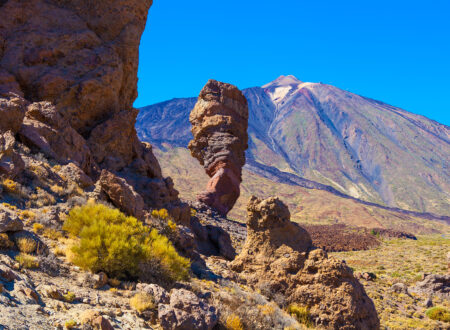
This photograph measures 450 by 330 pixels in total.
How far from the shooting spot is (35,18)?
14344 mm

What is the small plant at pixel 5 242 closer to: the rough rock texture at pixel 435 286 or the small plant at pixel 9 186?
the small plant at pixel 9 186

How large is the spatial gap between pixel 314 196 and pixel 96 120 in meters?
91.9

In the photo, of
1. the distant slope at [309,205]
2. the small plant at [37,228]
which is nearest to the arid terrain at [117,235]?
the small plant at [37,228]

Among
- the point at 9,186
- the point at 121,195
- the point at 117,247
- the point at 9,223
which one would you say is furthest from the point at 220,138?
the point at 9,223

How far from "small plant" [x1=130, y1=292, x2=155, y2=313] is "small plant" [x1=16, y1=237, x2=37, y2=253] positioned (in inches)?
68.9

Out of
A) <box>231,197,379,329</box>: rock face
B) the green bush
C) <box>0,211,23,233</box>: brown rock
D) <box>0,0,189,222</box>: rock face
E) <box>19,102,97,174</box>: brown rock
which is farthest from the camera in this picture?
<box>0,0,189,222</box>: rock face

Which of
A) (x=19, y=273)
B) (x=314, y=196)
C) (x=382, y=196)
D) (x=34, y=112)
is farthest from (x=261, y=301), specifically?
(x=382, y=196)

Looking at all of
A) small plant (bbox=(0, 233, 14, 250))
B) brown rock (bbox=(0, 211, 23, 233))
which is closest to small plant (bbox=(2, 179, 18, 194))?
brown rock (bbox=(0, 211, 23, 233))

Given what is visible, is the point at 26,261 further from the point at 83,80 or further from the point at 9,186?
the point at 83,80

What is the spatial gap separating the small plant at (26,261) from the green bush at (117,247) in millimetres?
639

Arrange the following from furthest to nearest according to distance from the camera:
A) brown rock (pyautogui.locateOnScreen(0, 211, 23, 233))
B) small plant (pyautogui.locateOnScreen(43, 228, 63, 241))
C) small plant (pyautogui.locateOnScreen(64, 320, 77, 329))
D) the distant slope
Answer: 1. the distant slope
2. small plant (pyautogui.locateOnScreen(43, 228, 63, 241))
3. brown rock (pyautogui.locateOnScreen(0, 211, 23, 233))
4. small plant (pyautogui.locateOnScreen(64, 320, 77, 329))

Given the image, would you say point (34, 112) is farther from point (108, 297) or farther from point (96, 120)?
point (108, 297)

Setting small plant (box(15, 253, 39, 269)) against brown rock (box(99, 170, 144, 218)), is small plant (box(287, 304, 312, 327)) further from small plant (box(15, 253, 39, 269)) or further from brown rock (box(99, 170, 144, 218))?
small plant (box(15, 253, 39, 269))

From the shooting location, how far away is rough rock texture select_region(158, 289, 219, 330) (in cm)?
454
